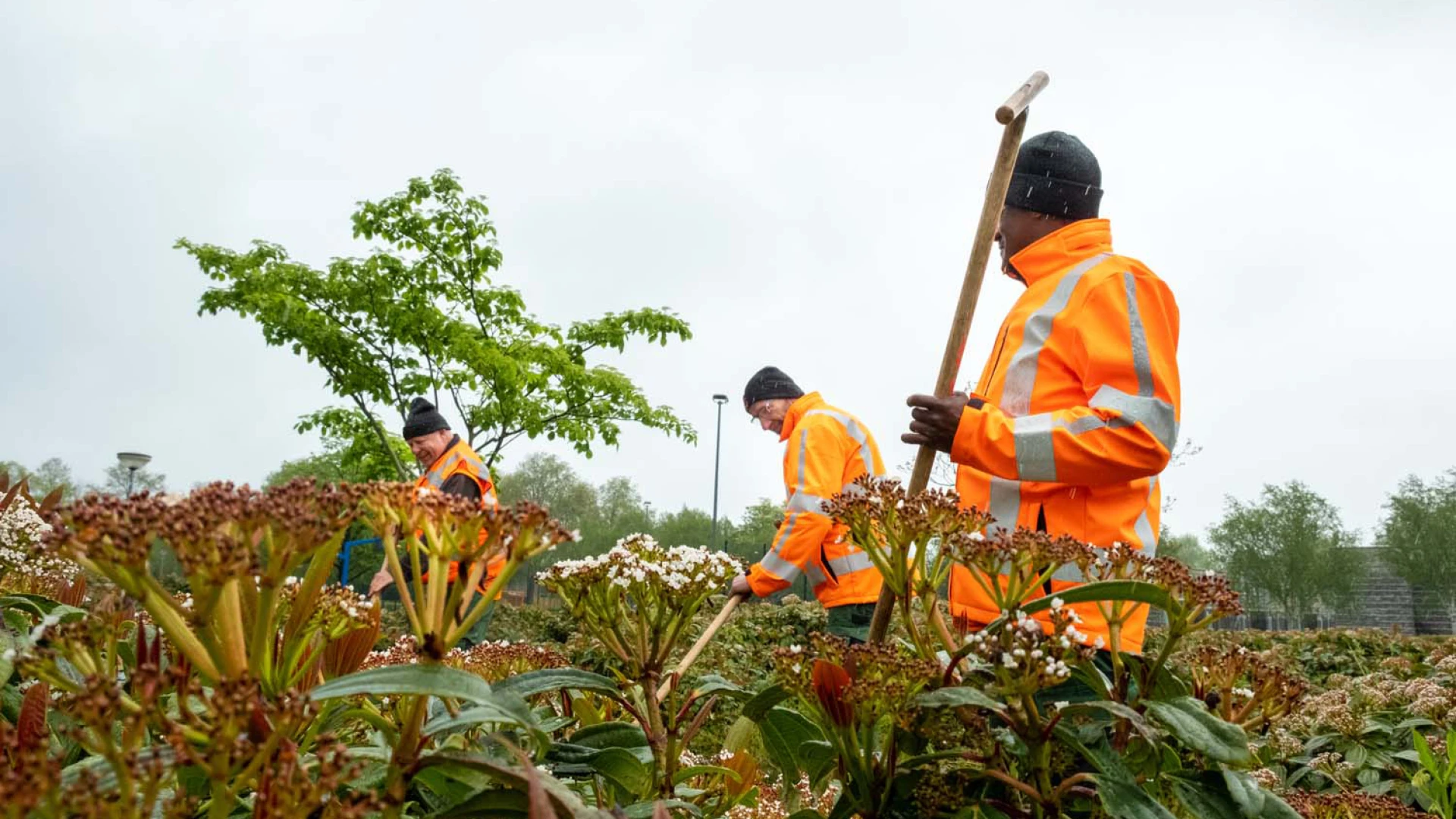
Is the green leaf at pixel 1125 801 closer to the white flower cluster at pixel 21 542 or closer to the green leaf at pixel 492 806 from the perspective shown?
the green leaf at pixel 492 806

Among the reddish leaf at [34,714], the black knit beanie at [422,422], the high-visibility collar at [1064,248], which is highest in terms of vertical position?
the black knit beanie at [422,422]

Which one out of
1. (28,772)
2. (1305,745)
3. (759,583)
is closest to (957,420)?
(28,772)

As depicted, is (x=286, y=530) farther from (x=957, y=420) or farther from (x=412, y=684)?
(x=957, y=420)

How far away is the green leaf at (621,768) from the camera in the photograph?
1.52 metres

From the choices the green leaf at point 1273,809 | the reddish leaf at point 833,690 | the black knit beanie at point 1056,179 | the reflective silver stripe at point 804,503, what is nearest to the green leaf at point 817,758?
the reddish leaf at point 833,690

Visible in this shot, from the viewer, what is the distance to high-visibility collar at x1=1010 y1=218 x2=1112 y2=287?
2680mm

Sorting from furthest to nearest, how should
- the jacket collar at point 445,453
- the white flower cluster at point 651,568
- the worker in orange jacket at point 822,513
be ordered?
the jacket collar at point 445,453 → the worker in orange jacket at point 822,513 → the white flower cluster at point 651,568

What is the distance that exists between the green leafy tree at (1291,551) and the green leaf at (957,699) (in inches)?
2407

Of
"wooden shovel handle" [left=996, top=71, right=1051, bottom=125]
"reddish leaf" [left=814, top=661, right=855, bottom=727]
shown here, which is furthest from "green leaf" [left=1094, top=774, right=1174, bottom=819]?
"wooden shovel handle" [left=996, top=71, right=1051, bottom=125]

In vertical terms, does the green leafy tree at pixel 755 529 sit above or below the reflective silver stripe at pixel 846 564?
above

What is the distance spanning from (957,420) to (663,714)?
914 millimetres

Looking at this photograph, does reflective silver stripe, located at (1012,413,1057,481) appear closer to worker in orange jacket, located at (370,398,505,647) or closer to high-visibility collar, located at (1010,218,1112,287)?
high-visibility collar, located at (1010,218,1112,287)

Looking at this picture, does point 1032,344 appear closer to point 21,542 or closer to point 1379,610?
point 21,542

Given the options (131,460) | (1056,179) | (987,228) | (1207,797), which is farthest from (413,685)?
(131,460)
